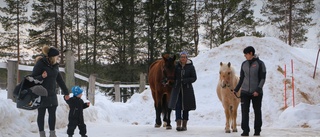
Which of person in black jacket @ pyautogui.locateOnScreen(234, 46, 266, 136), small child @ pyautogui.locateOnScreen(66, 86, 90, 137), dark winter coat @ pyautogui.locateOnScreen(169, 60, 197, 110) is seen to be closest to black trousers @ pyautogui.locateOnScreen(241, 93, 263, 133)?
person in black jacket @ pyautogui.locateOnScreen(234, 46, 266, 136)

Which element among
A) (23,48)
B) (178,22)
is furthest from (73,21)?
(178,22)

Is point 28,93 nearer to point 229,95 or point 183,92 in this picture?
point 183,92

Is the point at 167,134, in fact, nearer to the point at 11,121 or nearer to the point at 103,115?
the point at 11,121

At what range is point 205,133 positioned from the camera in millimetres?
7715

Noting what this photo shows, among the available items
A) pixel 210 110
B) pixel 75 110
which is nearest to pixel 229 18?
pixel 210 110

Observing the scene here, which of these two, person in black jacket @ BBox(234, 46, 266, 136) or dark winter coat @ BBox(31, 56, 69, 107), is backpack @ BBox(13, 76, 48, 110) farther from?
person in black jacket @ BBox(234, 46, 266, 136)

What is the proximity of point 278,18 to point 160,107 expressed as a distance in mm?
28499

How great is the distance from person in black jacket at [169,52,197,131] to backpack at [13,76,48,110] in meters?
3.09

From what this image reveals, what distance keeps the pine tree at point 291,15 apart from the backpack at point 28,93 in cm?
3059

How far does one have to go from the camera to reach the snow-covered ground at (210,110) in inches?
297

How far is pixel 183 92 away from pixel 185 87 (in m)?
0.12

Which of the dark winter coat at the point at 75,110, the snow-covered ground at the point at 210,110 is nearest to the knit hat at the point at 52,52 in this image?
the dark winter coat at the point at 75,110

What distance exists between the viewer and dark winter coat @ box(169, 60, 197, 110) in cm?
819

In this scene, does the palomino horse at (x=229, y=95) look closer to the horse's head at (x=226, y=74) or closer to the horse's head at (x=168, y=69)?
the horse's head at (x=226, y=74)
